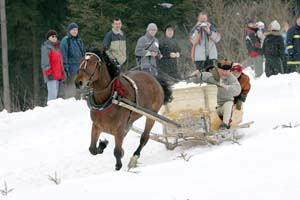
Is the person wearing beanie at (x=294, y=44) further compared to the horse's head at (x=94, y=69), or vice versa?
the person wearing beanie at (x=294, y=44)

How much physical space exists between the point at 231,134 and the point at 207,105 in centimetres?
65

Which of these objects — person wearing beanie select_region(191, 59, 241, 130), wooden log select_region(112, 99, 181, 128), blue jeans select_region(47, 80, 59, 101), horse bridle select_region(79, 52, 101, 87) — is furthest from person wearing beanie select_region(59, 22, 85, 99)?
horse bridle select_region(79, 52, 101, 87)

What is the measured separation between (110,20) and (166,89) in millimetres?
11174

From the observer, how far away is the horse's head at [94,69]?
7492 millimetres

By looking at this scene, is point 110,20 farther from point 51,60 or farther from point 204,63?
point 51,60

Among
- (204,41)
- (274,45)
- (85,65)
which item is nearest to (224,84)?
(85,65)

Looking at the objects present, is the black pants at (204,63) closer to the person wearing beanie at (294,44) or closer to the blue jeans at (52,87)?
the person wearing beanie at (294,44)

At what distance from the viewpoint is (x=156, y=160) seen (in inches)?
364

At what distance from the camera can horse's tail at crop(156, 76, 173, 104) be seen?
9367mm

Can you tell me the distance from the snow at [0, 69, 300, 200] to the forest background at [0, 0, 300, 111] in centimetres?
678

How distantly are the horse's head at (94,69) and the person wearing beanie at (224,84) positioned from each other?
2139 millimetres

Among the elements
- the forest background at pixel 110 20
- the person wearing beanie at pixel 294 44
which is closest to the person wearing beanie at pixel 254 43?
the person wearing beanie at pixel 294 44

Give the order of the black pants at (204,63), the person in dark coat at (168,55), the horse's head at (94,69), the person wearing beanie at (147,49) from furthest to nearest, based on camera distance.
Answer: the person in dark coat at (168,55) → the black pants at (204,63) → the person wearing beanie at (147,49) → the horse's head at (94,69)

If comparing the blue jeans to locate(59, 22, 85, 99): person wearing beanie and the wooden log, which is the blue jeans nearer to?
locate(59, 22, 85, 99): person wearing beanie
